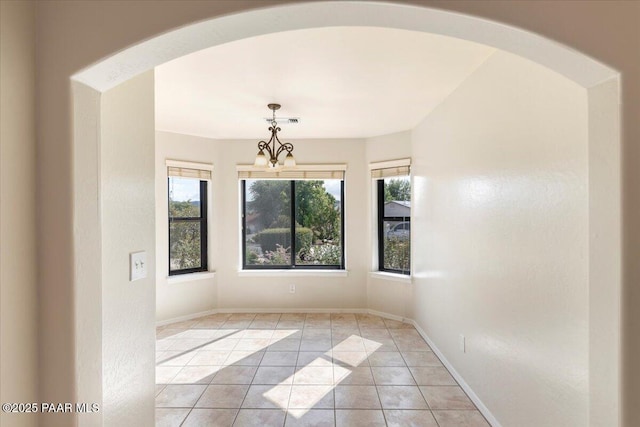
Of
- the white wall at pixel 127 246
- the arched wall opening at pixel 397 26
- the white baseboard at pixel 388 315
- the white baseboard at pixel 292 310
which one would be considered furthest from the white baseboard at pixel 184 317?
the arched wall opening at pixel 397 26

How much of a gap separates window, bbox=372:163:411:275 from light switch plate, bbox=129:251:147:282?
3284 mm

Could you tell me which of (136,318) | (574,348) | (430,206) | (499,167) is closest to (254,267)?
(430,206)

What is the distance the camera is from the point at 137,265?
59.2 inches

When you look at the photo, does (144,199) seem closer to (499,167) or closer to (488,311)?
(499,167)

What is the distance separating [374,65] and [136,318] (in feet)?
7.06

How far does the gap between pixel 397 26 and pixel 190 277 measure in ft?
13.4

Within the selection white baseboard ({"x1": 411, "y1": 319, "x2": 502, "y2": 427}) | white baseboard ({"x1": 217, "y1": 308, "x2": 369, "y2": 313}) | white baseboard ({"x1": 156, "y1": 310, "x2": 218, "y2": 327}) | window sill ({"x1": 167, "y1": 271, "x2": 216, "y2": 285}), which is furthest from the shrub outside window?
white baseboard ({"x1": 411, "y1": 319, "x2": 502, "y2": 427})

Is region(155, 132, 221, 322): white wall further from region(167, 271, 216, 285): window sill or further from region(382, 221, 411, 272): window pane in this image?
region(382, 221, 411, 272): window pane

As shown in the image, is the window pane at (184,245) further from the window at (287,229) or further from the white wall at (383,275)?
the white wall at (383,275)

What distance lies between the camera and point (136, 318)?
152 cm

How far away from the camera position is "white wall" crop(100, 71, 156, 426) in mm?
1332

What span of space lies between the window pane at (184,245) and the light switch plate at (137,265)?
296 centimetres

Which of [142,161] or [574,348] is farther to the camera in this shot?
[142,161]

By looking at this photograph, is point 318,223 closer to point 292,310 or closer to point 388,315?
point 292,310
